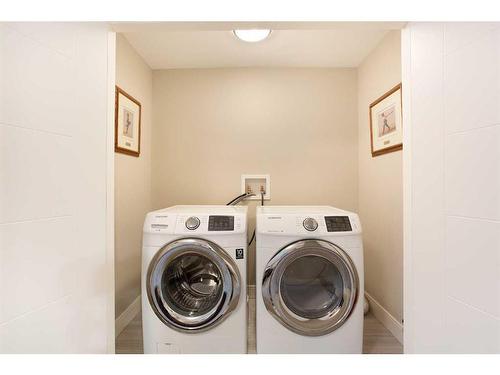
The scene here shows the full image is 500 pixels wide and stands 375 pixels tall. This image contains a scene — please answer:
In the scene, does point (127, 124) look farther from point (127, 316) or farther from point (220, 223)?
point (127, 316)

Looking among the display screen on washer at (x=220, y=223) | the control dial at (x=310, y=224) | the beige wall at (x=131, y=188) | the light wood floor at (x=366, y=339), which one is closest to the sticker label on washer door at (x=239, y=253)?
the display screen on washer at (x=220, y=223)

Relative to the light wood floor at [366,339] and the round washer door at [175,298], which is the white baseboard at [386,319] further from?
the round washer door at [175,298]

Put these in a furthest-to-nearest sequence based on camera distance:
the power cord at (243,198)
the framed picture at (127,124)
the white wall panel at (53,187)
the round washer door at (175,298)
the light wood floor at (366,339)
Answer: the power cord at (243,198)
the framed picture at (127,124)
the light wood floor at (366,339)
the round washer door at (175,298)
the white wall panel at (53,187)

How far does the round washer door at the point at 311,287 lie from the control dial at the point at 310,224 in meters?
0.07

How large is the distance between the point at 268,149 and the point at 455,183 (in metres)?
1.58

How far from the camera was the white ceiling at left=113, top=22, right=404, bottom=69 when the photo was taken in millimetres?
1729

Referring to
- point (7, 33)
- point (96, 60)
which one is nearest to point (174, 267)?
point (96, 60)

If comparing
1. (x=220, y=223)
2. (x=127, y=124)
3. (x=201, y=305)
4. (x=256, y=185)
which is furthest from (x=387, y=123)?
(x=127, y=124)

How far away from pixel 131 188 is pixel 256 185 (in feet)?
3.31

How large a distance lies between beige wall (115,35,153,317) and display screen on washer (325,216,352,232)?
1.33m

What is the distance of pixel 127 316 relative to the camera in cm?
178

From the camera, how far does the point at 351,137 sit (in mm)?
2191

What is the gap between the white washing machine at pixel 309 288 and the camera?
130 cm

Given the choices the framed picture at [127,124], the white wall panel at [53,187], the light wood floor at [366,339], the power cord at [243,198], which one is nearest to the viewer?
the white wall panel at [53,187]
